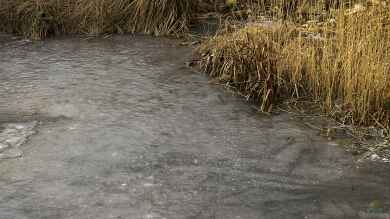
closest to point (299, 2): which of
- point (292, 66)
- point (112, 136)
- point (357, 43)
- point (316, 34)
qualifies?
point (316, 34)

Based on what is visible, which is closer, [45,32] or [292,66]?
[292,66]

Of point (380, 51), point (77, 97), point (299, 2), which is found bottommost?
point (77, 97)

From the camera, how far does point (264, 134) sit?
4.54m

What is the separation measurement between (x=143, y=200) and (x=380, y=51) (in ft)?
7.75

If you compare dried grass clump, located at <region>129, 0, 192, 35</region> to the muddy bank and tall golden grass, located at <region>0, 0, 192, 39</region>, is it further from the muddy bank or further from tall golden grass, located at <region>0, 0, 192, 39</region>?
the muddy bank

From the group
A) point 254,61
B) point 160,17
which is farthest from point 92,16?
point 254,61

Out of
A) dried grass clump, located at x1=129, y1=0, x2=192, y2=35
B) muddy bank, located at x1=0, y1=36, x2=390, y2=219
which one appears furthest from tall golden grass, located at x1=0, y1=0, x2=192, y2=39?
muddy bank, located at x1=0, y1=36, x2=390, y2=219

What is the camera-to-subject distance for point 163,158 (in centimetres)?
409

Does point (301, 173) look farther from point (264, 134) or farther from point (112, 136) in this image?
point (112, 136)

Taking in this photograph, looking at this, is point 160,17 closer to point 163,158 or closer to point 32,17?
point 32,17

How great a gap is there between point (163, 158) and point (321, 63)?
1.80 meters

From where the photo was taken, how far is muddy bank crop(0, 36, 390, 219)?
11.4ft

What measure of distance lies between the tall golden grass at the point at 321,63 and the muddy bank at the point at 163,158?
11.4 inches

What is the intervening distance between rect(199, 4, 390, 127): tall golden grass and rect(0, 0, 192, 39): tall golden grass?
1591 millimetres
